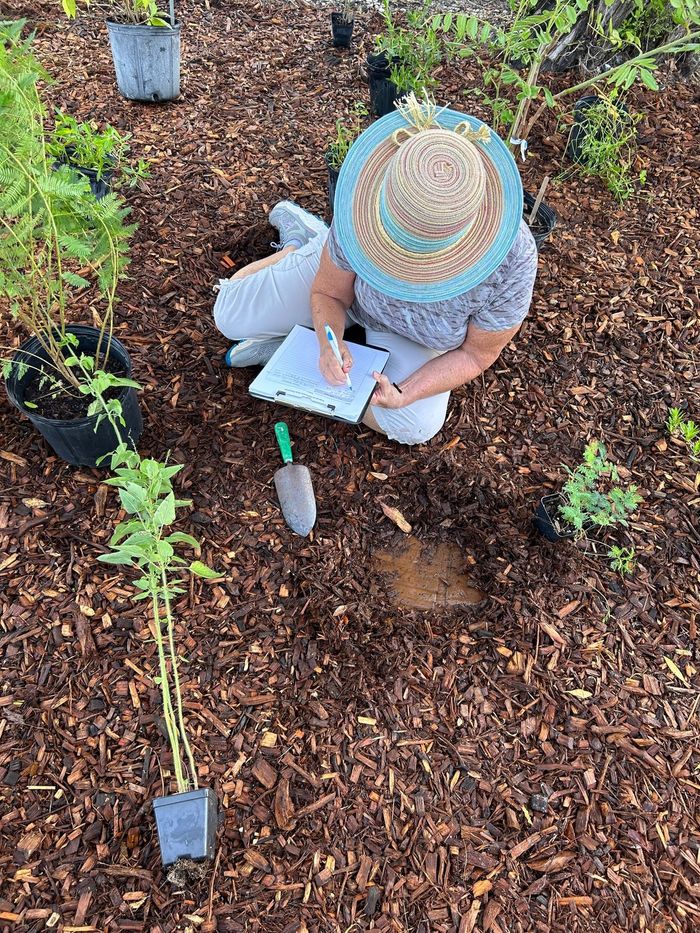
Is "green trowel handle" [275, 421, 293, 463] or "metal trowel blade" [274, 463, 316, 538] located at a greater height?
"green trowel handle" [275, 421, 293, 463]

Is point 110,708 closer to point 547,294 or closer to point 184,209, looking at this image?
point 184,209

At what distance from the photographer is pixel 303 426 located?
2705 millimetres

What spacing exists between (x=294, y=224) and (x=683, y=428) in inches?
89.8

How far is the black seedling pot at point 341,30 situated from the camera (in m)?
4.43

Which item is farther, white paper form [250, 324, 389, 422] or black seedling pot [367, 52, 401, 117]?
black seedling pot [367, 52, 401, 117]

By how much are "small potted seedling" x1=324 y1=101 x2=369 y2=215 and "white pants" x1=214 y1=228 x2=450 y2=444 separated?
51cm

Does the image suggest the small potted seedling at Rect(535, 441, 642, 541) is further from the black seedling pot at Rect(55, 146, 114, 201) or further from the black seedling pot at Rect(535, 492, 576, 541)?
the black seedling pot at Rect(55, 146, 114, 201)

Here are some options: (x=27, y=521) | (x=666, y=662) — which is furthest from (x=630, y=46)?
(x=27, y=521)

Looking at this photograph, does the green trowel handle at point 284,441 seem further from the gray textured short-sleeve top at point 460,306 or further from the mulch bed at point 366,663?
the gray textured short-sleeve top at point 460,306

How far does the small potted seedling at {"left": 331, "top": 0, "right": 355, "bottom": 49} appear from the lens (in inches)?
174

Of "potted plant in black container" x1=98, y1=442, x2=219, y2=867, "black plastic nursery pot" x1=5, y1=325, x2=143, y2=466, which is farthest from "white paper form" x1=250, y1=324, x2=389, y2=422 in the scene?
"potted plant in black container" x1=98, y1=442, x2=219, y2=867

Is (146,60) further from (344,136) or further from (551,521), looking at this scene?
(551,521)

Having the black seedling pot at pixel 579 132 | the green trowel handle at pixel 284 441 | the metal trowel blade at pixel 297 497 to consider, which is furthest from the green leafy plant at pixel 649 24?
the metal trowel blade at pixel 297 497

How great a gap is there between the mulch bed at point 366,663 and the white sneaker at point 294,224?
0.59 feet
